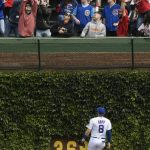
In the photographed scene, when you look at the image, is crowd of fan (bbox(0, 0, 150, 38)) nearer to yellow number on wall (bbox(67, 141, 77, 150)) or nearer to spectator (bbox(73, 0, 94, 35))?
spectator (bbox(73, 0, 94, 35))

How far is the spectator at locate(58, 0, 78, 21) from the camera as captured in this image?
18.5 m

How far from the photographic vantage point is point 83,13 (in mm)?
18469

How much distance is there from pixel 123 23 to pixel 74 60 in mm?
1764

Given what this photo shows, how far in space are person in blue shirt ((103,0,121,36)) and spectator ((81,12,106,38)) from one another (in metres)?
0.30

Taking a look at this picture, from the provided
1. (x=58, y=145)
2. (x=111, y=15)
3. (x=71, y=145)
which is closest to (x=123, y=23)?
(x=111, y=15)

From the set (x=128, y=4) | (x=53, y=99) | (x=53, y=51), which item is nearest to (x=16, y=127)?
(x=53, y=99)

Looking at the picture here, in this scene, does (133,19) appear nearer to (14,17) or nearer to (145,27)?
(145,27)

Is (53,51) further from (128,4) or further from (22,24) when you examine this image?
(128,4)

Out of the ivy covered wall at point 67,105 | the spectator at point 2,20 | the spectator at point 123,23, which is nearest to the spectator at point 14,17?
the spectator at point 2,20

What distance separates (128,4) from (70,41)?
7.33 feet

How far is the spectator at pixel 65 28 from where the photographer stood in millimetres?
18219

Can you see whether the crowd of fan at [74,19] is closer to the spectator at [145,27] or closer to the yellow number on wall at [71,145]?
the spectator at [145,27]

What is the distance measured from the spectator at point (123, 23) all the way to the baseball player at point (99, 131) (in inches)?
113

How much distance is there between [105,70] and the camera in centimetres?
1861
